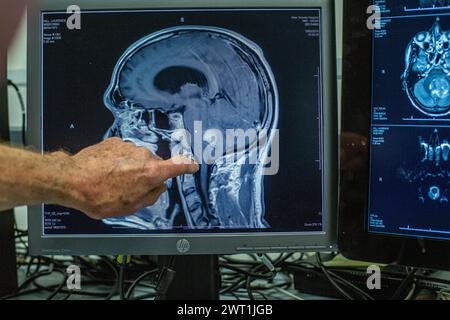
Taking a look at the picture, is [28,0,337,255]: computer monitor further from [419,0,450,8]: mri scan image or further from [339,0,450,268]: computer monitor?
[419,0,450,8]: mri scan image

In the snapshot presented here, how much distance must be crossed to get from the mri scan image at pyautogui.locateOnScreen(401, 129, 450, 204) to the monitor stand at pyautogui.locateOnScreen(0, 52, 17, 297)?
0.74m

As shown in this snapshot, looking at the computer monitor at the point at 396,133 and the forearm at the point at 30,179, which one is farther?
the computer monitor at the point at 396,133

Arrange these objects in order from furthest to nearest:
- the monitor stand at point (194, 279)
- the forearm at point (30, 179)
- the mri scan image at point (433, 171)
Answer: the monitor stand at point (194, 279) → the mri scan image at point (433, 171) → the forearm at point (30, 179)

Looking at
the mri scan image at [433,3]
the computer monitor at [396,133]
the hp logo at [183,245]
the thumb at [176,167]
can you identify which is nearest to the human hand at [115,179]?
the thumb at [176,167]

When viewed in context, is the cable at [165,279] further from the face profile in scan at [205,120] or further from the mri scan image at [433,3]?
the mri scan image at [433,3]

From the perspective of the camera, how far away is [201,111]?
848 millimetres

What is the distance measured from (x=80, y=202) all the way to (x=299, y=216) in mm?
350

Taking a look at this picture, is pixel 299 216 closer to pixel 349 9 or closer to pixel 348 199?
pixel 348 199

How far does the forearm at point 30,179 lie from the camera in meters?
0.66

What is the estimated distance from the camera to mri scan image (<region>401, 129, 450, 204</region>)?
2.51 ft

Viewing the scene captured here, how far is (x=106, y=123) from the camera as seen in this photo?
86 cm

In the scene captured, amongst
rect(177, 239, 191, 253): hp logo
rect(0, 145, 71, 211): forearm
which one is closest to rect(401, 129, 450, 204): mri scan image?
rect(177, 239, 191, 253): hp logo

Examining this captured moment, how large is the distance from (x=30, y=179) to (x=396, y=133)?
0.54 metres
